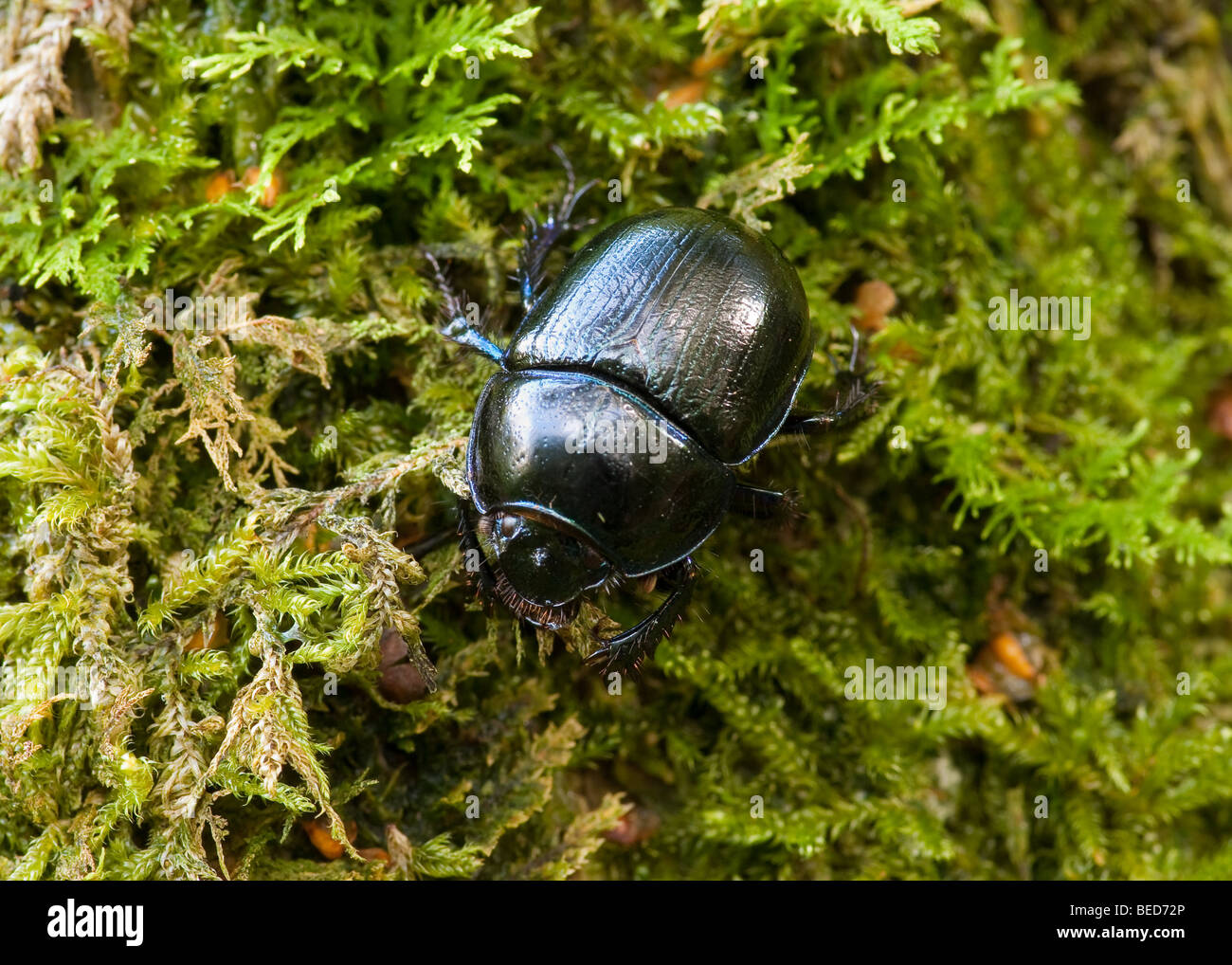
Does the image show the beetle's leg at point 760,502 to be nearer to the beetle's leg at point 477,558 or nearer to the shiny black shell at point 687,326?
the shiny black shell at point 687,326

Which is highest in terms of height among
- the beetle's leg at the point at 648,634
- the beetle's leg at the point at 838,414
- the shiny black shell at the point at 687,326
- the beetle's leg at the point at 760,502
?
the shiny black shell at the point at 687,326

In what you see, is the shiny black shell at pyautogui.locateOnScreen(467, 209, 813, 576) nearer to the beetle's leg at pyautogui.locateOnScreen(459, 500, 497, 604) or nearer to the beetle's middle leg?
the beetle's leg at pyautogui.locateOnScreen(459, 500, 497, 604)

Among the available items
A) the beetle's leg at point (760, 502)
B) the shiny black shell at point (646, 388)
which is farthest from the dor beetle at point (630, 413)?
the beetle's leg at point (760, 502)

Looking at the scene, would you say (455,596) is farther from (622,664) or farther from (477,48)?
(477,48)

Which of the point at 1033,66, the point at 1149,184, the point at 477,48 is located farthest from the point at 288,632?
the point at 1149,184

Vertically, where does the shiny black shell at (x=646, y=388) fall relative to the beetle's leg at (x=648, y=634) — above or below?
above

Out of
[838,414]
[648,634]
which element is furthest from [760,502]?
[648,634]

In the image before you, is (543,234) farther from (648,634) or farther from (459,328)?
(648,634)
